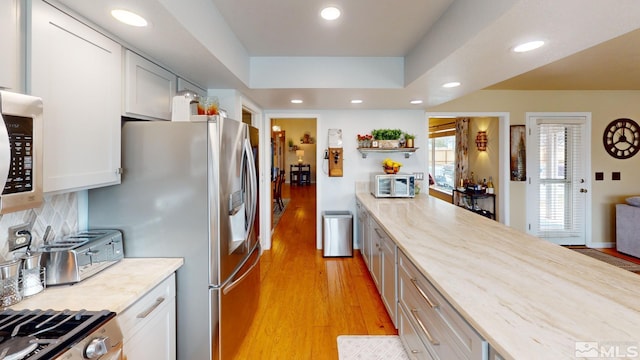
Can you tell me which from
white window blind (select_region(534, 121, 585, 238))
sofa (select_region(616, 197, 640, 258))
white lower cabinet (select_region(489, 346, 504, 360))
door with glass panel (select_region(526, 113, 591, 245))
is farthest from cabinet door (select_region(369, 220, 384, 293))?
sofa (select_region(616, 197, 640, 258))

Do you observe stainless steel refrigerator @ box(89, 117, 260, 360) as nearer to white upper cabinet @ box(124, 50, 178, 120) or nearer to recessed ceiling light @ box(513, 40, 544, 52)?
white upper cabinet @ box(124, 50, 178, 120)

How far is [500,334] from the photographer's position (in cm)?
90

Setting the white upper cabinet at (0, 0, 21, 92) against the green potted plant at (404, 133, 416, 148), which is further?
the green potted plant at (404, 133, 416, 148)

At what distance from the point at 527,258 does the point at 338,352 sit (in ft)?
4.58

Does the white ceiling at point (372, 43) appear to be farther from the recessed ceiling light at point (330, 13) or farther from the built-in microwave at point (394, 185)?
the built-in microwave at point (394, 185)

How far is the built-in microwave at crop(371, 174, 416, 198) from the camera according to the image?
3.85m

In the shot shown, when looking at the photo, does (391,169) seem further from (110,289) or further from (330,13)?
(110,289)

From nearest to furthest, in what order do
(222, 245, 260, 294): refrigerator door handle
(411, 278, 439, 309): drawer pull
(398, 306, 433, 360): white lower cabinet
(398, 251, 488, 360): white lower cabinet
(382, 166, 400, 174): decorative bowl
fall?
(398, 251, 488, 360): white lower cabinet, (411, 278, 439, 309): drawer pull, (398, 306, 433, 360): white lower cabinet, (222, 245, 260, 294): refrigerator door handle, (382, 166, 400, 174): decorative bowl

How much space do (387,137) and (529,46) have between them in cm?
237

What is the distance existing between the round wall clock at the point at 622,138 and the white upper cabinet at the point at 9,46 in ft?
21.6

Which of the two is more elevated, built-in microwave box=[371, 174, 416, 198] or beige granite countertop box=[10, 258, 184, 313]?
built-in microwave box=[371, 174, 416, 198]

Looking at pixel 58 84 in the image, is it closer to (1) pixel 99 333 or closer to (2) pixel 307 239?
(1) pixel 99 333

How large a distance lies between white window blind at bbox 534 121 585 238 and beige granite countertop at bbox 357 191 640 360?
3.35 m

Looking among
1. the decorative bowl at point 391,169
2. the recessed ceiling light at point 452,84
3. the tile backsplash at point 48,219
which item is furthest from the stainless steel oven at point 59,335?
the decorative bowl at point 391,169
